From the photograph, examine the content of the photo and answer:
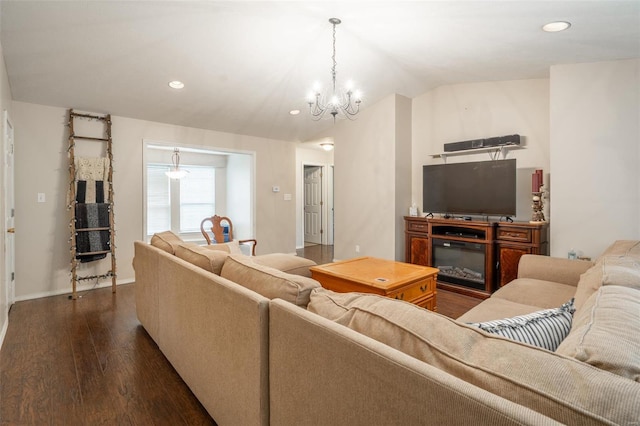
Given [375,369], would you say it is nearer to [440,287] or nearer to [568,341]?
[568,341]

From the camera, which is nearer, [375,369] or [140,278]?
[375,369]

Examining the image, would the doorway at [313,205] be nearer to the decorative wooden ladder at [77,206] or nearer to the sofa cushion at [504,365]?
the decorative wooden ladder at [77,206]

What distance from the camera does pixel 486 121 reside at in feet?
15.1

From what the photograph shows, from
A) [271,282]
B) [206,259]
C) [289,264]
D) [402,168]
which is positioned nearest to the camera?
[271,282]

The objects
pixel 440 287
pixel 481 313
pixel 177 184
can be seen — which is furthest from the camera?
pixel 177 184

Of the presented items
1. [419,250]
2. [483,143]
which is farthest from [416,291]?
[483,143]

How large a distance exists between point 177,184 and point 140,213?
2689 mm

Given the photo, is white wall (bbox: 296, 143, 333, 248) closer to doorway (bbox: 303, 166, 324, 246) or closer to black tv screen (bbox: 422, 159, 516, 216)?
doorway (bbox: 303, 166, 324, 246)

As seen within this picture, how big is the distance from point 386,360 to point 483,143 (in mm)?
4269

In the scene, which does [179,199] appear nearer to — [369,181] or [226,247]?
[369,181]

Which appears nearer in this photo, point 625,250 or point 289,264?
point 625,250

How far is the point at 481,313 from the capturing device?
81.9 inches

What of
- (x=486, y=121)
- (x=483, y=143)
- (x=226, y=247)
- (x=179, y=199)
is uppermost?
(x=486, y=121)

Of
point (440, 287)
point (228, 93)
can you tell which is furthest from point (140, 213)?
point (440, 287)
